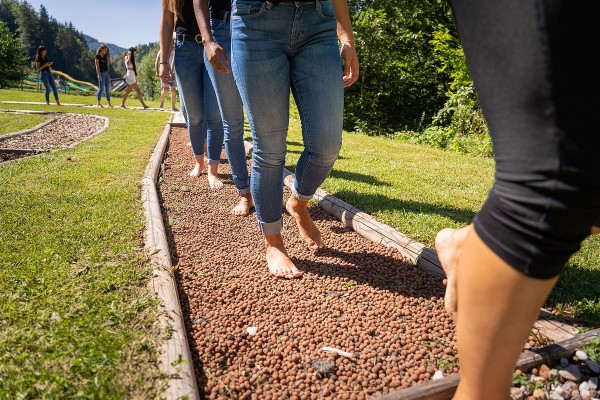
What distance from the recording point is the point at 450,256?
130 centimetres

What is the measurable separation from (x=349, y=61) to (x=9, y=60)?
35709mm

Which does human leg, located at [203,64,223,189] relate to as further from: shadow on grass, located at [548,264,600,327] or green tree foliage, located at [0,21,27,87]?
green tree foliage, located at [0,21,27,87]

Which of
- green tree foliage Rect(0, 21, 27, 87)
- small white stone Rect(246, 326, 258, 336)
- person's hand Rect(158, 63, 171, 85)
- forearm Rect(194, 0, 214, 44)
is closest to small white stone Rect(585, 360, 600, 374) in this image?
small white stone Rect(246, 326, 258, 336)

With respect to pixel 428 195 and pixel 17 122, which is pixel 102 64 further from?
pixel 428 195

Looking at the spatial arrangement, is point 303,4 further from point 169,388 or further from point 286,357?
point 169,388

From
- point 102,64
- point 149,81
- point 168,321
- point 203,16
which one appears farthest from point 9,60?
point 149,81

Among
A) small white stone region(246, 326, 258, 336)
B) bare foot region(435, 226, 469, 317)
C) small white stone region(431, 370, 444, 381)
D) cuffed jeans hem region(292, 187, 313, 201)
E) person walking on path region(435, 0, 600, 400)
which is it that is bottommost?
small white stone region(246, 326, 258, 336)

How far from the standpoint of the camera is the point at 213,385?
5.16 feet

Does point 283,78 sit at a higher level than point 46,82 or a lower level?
lower

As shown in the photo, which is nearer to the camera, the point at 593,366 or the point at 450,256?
the point at 450,256

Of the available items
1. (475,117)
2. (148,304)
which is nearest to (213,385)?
(148,304)

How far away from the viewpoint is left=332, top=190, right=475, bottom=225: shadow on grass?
11.1ft

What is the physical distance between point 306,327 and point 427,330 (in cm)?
58

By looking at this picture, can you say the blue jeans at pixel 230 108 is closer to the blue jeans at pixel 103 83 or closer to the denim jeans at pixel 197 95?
the denim jeans at pixel 197 95
